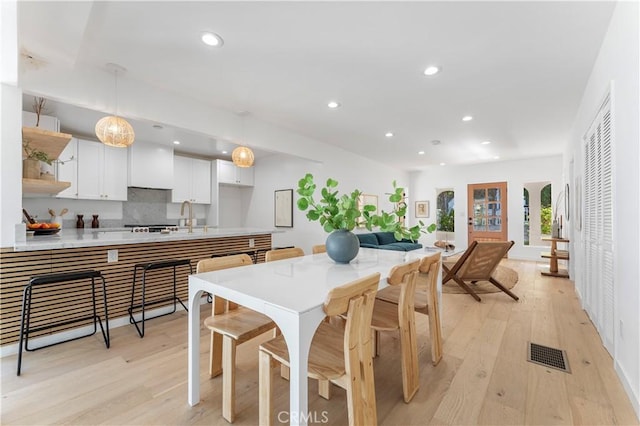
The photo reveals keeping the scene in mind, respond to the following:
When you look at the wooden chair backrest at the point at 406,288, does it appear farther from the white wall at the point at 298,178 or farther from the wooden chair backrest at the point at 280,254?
the white wall at the point at 298,178

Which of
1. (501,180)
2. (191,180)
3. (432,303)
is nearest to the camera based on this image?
(432,303)

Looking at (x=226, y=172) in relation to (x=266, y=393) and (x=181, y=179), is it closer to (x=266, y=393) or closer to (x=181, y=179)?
(x=181, y=179)

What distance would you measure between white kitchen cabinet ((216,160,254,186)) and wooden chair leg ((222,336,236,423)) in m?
4.88

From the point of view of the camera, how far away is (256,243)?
421 centimetres

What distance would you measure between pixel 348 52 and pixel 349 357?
7.82 feet

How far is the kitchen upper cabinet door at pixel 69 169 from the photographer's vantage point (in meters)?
4.14

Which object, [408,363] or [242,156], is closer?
[408,363]

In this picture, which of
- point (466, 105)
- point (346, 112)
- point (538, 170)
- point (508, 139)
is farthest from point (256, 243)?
point (538, 170)

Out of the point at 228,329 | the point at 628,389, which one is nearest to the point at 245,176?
the point at 228,329

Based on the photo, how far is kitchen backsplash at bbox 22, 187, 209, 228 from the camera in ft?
14.2

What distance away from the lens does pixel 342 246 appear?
210 cm

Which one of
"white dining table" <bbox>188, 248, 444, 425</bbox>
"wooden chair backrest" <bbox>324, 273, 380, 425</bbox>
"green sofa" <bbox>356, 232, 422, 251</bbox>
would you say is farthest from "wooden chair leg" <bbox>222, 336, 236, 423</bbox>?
"green sofa" <bbox>356, 232, 422, 251</bbox>

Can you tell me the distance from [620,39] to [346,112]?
2.62 metres

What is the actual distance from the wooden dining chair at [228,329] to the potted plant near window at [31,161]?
1949 mm
